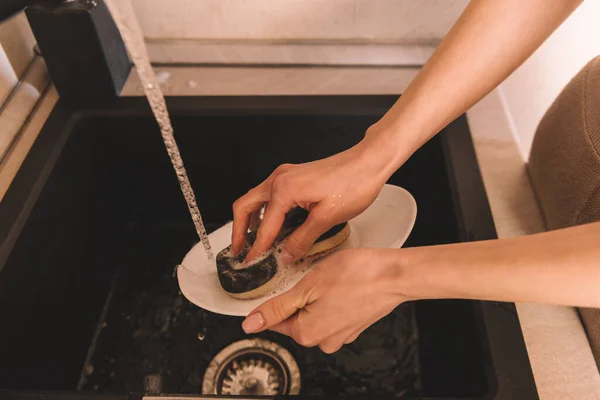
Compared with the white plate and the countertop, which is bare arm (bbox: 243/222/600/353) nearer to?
the white plate

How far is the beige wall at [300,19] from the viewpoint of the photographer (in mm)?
877

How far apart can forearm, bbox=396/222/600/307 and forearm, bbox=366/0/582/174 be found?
0.18 meters

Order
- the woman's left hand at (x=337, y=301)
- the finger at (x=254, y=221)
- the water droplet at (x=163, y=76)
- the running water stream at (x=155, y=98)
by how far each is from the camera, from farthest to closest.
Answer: the water droplet at (x=163, y=76) → the finger at (x=254, y=221) → the running water stream at (x=155, y=98) → the woman's left hand at (x=337, y=301)

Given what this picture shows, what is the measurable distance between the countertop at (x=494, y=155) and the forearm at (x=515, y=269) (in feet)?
0.72

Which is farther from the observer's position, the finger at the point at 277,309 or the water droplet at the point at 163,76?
the water droplet at the point at 163,76

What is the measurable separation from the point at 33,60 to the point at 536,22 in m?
0.80

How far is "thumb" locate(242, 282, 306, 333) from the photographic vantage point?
1.75ft

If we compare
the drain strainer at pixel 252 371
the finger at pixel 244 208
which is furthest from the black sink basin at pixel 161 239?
the finger at pixel 244 208

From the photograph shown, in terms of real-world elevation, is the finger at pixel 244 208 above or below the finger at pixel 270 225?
above

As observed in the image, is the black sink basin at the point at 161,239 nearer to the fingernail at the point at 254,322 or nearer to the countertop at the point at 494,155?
the countertop at the point at 494,155

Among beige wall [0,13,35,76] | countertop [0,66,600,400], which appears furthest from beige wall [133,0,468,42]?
beige wall [0,13,35,76]

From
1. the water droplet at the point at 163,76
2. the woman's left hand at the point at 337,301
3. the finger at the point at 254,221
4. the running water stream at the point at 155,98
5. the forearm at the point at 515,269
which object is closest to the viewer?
the forearm at the point at 515,269

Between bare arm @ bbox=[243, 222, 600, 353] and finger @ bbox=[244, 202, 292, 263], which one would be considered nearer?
bare arm @ bbox=[243, 222, 600, 353]

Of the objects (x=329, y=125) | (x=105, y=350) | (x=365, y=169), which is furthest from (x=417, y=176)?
(x=105, y=350)
